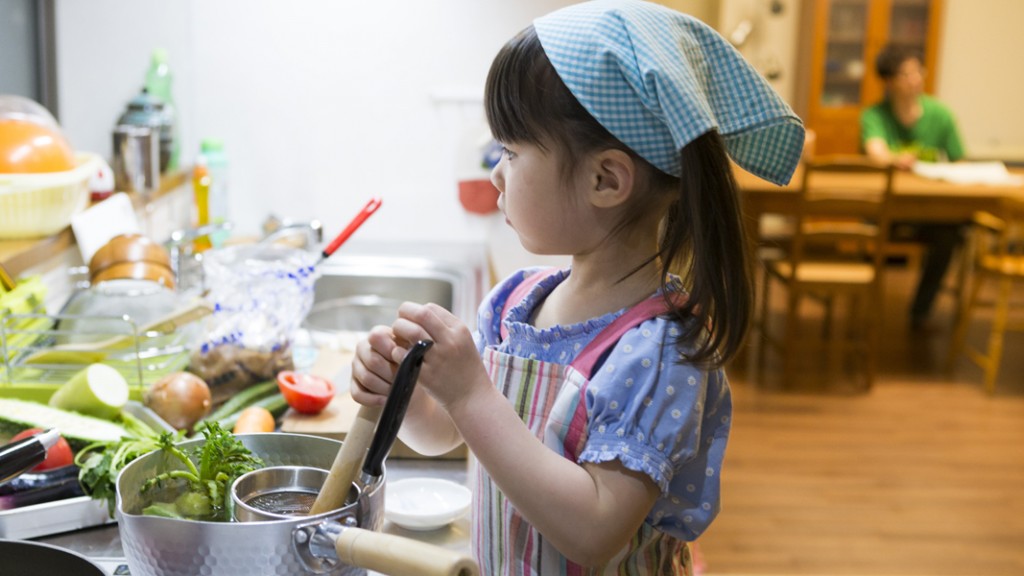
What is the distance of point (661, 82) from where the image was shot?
0.76 m

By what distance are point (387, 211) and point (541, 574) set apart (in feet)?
5.52

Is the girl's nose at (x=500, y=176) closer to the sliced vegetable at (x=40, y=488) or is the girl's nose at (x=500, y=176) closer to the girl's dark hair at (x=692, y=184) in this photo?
the girl's dark hair at (x=692, y=184)

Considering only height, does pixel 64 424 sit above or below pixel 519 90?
below

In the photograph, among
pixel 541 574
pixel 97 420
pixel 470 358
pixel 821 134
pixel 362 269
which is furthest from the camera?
pixel 821 134

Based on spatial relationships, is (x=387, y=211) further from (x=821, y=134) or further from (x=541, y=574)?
(x=821, y=134)

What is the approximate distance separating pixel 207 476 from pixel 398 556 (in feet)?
0.88

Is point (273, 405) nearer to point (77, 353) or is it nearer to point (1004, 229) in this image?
point (77, 353)

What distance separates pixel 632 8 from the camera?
82 cm

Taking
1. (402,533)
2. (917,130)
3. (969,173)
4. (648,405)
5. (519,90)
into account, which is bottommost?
(969,173)

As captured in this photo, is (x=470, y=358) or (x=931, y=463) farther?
(x=931, y=463)

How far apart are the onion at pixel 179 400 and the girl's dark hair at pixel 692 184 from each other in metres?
0.58

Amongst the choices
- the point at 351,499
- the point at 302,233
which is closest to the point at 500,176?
the point at 351,499

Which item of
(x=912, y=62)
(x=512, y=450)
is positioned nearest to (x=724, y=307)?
(x=512, y=450)

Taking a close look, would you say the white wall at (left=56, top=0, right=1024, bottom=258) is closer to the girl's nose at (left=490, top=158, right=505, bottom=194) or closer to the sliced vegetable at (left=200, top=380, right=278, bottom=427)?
the sliced vegetable at (left=200, top=380, right=278, bottom=427)
